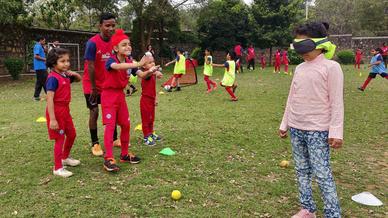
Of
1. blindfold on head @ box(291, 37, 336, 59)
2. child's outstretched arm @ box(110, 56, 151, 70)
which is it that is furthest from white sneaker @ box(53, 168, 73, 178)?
blindfold on head @ box(291, 37, 336, 59)

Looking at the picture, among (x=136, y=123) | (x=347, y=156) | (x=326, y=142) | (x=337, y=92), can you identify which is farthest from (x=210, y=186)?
(x=136, y=123)

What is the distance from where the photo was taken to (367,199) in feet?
13.8

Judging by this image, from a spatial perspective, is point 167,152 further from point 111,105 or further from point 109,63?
point 109,63

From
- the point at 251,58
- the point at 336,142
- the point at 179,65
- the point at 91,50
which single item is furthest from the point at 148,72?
the point at 251,58

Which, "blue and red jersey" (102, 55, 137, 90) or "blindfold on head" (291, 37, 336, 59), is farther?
"blue and red jersey" (102, 55, 137, 90)

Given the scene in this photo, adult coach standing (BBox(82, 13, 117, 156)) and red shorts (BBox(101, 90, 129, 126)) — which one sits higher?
adult coach standing (BBox(82, 13, 117, 156))

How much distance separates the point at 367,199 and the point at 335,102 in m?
1.55

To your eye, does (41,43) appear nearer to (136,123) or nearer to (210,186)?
(136,123)

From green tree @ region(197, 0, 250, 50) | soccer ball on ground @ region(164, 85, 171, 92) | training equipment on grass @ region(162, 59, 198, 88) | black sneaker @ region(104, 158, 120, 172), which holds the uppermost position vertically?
green tree @ region(197, 0, 250, 50)

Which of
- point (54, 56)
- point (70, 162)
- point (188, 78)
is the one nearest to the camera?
point (54, 56)

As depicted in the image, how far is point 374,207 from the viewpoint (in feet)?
13.4

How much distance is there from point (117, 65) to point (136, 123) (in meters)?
3.79

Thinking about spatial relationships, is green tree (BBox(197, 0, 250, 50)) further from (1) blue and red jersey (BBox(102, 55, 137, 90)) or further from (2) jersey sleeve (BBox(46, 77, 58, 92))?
(2) jersey sleeve (BBox(46, 77, 58, 92))

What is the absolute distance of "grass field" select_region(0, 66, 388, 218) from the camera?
4.01m
